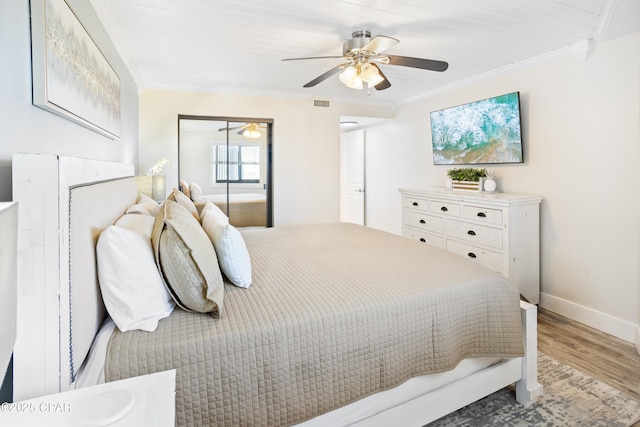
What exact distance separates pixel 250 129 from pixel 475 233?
9.66ft

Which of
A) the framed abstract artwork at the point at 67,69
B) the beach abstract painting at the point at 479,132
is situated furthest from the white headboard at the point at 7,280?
the beach abstract painting at the point at 479,132

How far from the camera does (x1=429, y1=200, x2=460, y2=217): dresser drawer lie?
3.42 metres

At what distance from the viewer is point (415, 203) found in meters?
4.01

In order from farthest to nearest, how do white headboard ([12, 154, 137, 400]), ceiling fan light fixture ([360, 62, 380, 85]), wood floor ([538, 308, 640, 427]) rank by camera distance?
ceiling fan light fixture ([360, 62, 380, 85]) → wood floor ([538, 308, 640, 427]) → white headboard ([12, 154, 137, 400])

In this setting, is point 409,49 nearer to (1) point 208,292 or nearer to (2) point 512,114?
(2) point 512,114

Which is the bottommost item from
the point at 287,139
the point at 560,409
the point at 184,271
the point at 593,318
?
the point at 560,409

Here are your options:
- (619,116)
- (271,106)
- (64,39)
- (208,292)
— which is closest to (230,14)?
(64,39)

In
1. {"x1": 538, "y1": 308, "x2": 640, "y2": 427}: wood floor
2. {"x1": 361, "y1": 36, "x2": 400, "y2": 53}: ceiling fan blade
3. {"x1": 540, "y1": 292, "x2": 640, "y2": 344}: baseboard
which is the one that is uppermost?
{"x1": 361, "y1": 36, "x2": 400, "y2": 53}: ceiling fan blade

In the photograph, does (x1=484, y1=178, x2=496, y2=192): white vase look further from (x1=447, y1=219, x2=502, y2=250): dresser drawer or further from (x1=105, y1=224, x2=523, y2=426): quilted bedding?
(x1=105, y1=224, x2=523, y2=426): quilted bedding

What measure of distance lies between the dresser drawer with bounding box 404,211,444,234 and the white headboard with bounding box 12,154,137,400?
330 centimetres

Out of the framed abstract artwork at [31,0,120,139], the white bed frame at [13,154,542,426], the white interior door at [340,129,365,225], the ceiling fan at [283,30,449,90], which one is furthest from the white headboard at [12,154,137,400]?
the white interior door at [340,129,365,225]

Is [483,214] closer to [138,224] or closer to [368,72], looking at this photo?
[368,72]

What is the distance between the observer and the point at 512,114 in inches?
126

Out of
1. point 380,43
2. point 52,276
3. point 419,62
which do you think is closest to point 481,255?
point 419,62
